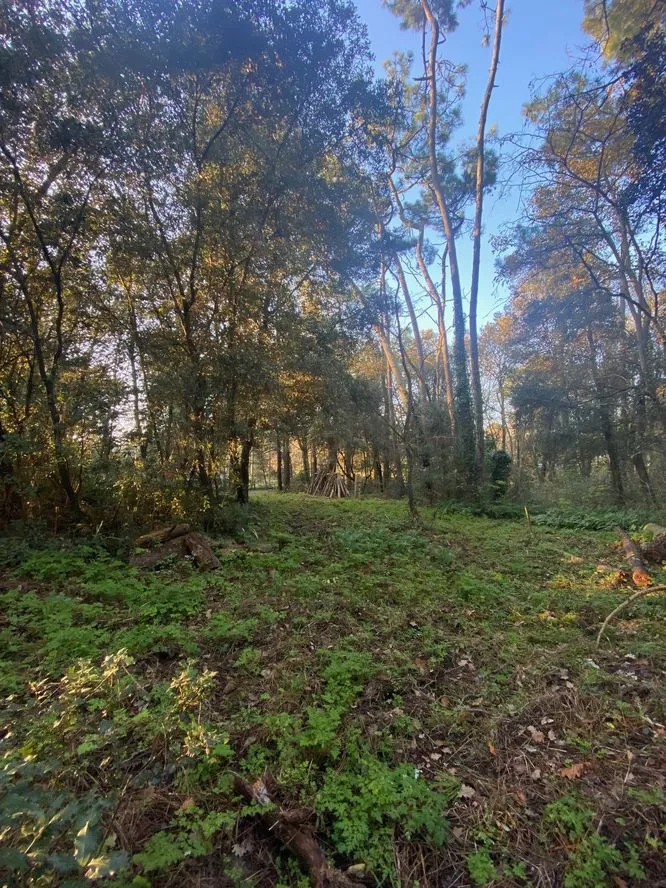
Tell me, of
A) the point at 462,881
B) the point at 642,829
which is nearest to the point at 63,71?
the point at 462,881

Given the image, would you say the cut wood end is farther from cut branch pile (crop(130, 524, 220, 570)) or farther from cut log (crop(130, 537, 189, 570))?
cut log (crop(130, 537, 189, 570))

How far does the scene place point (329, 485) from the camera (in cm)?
1723

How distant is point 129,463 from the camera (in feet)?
19.0

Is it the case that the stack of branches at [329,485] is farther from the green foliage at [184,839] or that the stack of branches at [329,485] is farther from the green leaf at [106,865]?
the green leaf at [106,865]

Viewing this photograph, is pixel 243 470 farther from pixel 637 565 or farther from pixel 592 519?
pixel 592 519

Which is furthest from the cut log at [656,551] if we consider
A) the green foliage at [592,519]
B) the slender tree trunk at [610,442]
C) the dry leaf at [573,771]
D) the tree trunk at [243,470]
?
the tree trunk at [243,470]

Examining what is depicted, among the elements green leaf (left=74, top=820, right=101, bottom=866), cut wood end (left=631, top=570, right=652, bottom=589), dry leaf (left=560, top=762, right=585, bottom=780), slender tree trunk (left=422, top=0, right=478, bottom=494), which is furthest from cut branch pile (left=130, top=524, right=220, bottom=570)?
slender tree trunk (left=422, top=0, right=478, bottom=494)

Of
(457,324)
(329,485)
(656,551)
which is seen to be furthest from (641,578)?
(329,485)

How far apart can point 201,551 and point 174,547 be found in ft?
1.45

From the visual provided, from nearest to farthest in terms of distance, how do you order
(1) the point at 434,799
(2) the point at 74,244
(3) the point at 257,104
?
(1) the point at 434,799 → (2) the point at 74,244 → (3) the point at 257,104

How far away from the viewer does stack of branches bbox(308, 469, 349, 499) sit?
16828 millimetres

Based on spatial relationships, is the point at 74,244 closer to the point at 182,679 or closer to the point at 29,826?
the point at 182,679

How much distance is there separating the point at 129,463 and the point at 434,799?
559 centimetres

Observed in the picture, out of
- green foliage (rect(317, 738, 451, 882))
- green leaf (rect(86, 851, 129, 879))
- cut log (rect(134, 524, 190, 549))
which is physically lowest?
green foliage (rect(317, 738, 451, 882))
